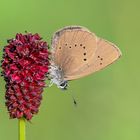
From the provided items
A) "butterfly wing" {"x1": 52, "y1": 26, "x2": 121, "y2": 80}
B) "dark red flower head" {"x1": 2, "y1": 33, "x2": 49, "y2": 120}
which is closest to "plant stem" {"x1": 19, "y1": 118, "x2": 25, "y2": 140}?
"dark red flower head" {"x1": 2, "y1": 33, "x2": 49, "y2": 120}

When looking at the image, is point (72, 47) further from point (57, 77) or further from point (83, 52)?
point (57, 77)

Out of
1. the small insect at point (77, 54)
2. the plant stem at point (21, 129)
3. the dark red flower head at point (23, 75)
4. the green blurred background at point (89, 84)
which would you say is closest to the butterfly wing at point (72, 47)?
the small insect at point (77, 54)

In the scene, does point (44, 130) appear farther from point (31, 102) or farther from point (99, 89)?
point (31, 102)

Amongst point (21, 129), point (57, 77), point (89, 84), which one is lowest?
point (21, 129)

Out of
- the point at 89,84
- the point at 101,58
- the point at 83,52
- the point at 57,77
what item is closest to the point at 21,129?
the point at 57,77

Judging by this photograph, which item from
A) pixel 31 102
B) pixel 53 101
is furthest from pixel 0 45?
pixel 31 102

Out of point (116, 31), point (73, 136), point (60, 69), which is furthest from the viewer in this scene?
point (116, 31)
